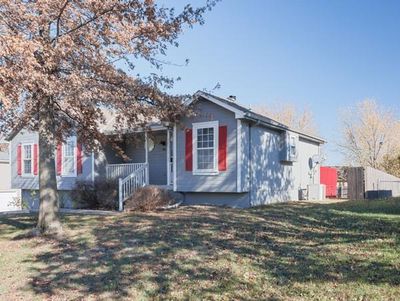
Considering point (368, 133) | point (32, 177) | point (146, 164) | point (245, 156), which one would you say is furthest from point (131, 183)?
point (368, 133)

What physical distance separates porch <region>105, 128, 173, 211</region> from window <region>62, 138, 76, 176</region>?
5.91ft

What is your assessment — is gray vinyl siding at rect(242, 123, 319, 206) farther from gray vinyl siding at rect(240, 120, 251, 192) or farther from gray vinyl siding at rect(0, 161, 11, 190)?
gray vinyl siding at rect(0, 161, 11, 190)

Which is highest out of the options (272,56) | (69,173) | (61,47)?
(272,56)

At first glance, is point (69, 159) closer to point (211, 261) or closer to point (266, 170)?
point (266, 170)

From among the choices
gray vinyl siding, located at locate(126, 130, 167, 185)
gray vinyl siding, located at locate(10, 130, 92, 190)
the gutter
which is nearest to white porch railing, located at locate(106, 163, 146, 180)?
gray vinyl siding, located at locate(10, 130, 92, 190)

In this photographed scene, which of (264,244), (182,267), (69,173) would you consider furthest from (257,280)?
(69,173)

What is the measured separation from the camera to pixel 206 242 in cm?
723

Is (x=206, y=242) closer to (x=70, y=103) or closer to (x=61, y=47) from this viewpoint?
(x=70, y=103)

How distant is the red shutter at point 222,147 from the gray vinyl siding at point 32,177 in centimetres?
664

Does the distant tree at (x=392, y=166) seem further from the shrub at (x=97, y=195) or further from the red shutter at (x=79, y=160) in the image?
the red shutter at (x=79, y=160)

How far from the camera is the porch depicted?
14.9 m

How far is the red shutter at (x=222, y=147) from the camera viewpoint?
44.5 ft

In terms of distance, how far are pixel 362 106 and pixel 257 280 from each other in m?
34.0

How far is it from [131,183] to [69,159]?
5403mm
